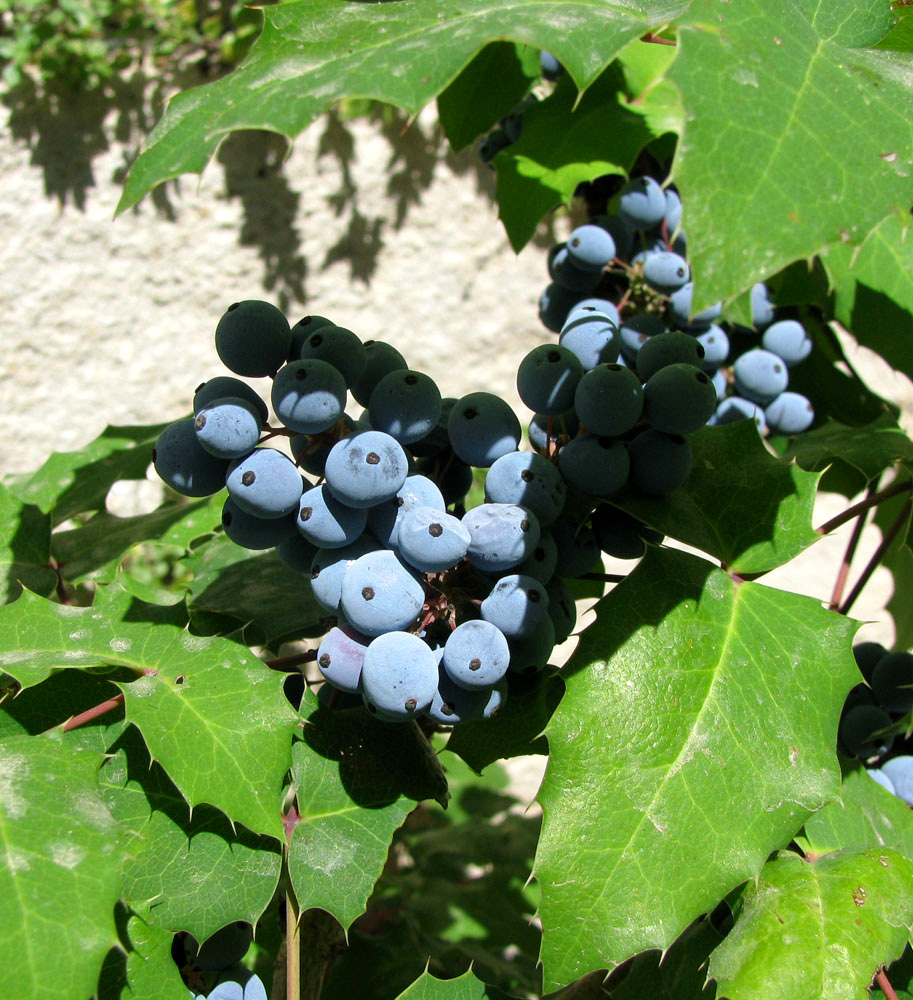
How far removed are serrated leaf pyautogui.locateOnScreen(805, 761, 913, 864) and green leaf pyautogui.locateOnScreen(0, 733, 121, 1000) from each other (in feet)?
1.84

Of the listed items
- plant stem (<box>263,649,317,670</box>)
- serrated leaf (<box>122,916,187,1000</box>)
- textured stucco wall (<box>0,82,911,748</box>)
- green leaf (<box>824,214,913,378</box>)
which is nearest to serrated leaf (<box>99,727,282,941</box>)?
serrated leaf (<box>122,916,187,1000</box>)

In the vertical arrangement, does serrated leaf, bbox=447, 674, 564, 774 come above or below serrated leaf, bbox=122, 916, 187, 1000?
above

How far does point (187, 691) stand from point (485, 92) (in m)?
0.74

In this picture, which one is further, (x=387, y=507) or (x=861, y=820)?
(x=861, y=820)

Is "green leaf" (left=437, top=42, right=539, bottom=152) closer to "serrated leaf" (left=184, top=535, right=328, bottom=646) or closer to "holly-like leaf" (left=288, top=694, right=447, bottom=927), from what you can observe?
"serrated leaf" (left=184, top=535, right=328, bottom=646)

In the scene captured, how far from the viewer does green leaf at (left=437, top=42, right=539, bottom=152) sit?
3.36 feet

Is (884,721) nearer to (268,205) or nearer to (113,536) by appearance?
(113,536)

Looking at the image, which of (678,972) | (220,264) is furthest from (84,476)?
(220,264)

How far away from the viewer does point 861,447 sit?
936 millimetres

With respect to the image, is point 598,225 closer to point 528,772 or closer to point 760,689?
point 760,689

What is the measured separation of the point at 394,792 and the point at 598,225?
71 centimetres

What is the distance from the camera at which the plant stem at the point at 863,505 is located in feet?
2.77

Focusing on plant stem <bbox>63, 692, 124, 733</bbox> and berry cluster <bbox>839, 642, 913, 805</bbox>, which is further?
berry cluster <bbox>839, 642, 913, 805</bbox>

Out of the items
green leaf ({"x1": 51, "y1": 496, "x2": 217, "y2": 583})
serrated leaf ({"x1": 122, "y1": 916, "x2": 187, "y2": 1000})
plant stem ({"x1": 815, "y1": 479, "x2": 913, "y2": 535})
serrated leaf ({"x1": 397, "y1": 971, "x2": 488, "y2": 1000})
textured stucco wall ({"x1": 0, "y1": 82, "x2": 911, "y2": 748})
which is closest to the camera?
serrated leaf ({"x1": 122, "y1": 916, "x2": 187, "y2": 1000})
